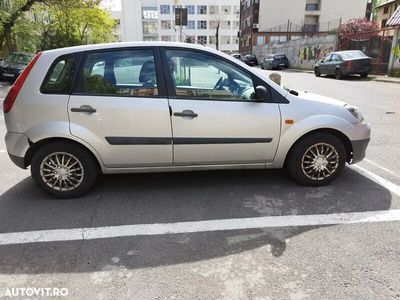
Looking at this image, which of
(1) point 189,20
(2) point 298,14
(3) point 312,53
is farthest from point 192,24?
(3) point 312,53

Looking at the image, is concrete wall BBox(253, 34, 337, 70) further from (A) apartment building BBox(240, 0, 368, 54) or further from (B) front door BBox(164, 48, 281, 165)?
(B) front door BBox(164, 48, 281, 165)

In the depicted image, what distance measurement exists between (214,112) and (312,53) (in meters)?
30.4

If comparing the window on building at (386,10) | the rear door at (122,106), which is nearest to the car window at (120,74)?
the rear door at (122,106)

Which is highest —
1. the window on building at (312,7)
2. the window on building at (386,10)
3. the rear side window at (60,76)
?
the window on building at (312,7)

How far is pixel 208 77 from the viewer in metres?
4.02

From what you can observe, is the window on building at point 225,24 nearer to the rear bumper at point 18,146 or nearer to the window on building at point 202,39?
the window on building at point 202,39

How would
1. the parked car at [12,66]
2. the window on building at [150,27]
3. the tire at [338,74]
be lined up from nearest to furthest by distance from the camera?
the parked car at [12,66], the tire at [338,74], the window on building at [150,27]

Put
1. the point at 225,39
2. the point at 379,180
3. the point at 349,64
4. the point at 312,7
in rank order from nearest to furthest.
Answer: the point at 379,180 → the point at 349,64 → the point at 312,7 → the point at 225,39

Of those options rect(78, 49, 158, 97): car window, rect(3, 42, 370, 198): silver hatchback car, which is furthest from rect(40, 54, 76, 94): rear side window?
rect(78, 49, 158, 97): car window

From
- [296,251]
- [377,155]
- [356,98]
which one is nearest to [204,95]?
[296,251]

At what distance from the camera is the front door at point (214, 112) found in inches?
153

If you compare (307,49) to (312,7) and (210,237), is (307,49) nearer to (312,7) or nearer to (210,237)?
(312,7)

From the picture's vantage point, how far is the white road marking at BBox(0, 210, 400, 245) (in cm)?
325

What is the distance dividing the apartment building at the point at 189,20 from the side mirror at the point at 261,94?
260 ft
